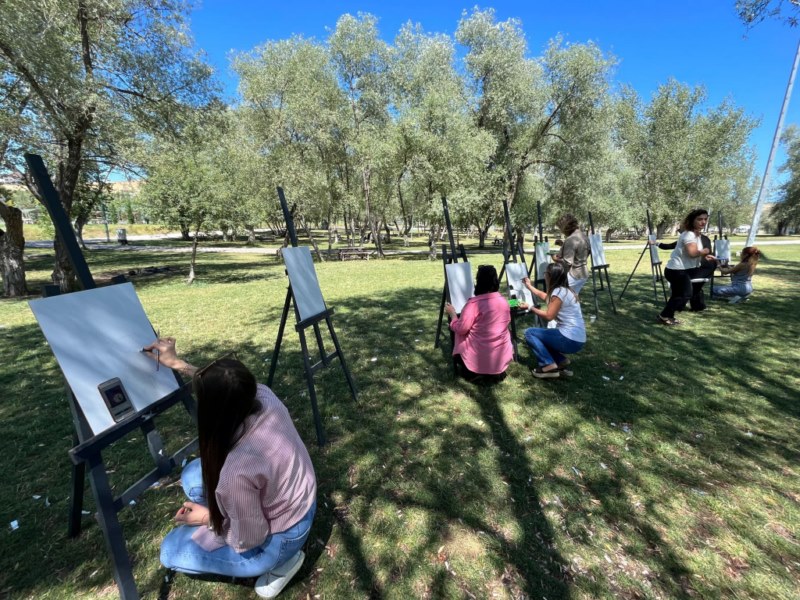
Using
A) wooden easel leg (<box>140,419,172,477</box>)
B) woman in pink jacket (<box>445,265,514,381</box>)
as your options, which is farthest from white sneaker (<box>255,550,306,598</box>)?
woman in pink jacket (<box>445,265,514,381</box>)

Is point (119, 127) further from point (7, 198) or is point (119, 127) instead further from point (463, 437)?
point (463, 437)

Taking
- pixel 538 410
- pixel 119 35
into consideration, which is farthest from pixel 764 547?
pixel 119 35

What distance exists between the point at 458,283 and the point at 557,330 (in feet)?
4.61

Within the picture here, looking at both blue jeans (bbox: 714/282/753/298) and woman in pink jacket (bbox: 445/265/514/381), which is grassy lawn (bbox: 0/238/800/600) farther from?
blue jeans (bbox: 714/282/753/298)

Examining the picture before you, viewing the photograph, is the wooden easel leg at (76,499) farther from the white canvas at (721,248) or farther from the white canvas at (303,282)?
the white canvas at (721,248)

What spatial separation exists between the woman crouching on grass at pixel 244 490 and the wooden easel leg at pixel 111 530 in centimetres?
21

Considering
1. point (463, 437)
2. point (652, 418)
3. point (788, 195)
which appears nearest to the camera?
point (463, 437)

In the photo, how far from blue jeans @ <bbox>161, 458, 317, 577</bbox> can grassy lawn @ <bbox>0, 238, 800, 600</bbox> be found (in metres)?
0.39

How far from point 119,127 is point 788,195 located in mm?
54401

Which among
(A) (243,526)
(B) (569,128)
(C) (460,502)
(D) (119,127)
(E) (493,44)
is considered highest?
(E) (493,44)

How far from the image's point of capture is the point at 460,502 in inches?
108

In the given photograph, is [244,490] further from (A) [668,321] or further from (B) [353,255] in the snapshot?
(B) [353,255]

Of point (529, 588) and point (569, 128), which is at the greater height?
point (569, 128)

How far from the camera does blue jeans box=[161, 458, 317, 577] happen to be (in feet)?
6.08
